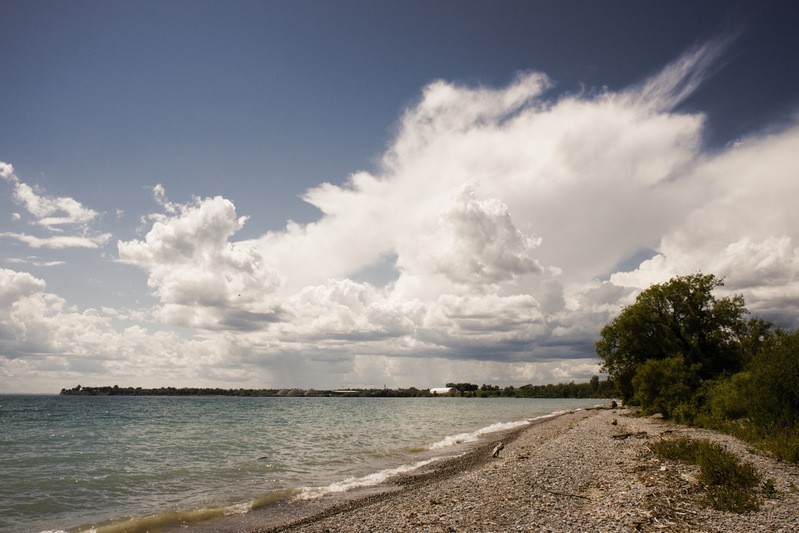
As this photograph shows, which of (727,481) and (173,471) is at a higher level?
(727,481)

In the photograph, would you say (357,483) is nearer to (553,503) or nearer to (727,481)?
(553,503)

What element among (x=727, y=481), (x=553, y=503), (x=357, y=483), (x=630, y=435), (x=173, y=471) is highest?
(x=727, y=481)

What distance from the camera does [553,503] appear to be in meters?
13.9

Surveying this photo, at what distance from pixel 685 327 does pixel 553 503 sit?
164 feet

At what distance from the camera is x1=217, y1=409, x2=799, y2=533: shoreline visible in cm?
1181

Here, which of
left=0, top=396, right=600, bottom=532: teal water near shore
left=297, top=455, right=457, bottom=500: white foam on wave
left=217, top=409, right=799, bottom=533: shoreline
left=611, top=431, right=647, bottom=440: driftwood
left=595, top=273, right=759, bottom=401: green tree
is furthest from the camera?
left=595, top=273, right=759, bottom=401: green tree

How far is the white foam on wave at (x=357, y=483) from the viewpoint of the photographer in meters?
21.8

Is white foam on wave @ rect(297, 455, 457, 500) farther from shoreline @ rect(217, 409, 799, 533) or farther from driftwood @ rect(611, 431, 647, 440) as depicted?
driftwood @ rect(611, 431, 647, 440)

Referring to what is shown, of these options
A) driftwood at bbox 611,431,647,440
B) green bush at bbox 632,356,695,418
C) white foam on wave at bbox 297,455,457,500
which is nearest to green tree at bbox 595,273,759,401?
green bush at bbox 632,356,695,418

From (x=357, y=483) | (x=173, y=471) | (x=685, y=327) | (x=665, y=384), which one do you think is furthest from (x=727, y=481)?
(x=685, y=327)

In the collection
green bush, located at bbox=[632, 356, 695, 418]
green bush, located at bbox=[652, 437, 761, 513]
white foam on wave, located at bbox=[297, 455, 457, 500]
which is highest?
green bush, located at bbox=[632, 356, 695, 418]

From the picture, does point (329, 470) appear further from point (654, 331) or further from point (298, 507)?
point (654, 331)

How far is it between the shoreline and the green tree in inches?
1396

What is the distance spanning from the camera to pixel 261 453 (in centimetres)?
3494
